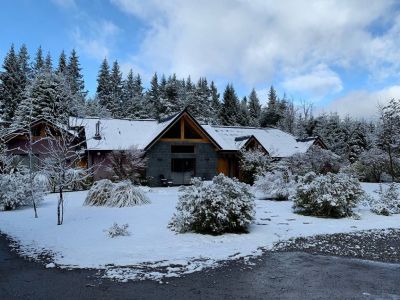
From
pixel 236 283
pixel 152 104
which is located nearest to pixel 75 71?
pixel 152 104

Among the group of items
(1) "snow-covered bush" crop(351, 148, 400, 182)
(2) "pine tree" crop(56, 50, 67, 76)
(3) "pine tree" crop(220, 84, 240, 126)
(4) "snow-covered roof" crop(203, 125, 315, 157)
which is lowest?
(1) "snow-covered bush" crop(351, 148, 400, 182)

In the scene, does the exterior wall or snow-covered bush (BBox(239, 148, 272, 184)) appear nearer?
snow-covered bush (BBox(239, 148, 272, 184))

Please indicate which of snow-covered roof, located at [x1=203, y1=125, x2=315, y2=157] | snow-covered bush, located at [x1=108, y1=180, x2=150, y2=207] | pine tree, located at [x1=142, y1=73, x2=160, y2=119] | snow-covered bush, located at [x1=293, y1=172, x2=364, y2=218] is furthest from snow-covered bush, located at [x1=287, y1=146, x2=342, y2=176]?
pine tree, located at [x1=142, y1=73, x2=160, y2=119]

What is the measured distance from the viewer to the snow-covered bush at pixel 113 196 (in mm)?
13999

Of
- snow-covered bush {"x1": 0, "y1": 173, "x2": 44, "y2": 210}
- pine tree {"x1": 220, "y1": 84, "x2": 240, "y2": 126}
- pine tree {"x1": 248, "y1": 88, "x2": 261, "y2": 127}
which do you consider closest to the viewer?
snow-covered bush {"x1": 0, "y1": 173, "x2": 44, "y2": 210}

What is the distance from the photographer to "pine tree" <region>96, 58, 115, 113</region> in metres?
53.3

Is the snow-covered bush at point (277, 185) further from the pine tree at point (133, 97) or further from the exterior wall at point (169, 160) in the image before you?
the pine tree at point (133, 97)

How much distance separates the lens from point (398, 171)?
1064 inches

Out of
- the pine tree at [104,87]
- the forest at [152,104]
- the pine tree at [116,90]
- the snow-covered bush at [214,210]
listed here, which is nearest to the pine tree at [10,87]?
the forest at [152,104]

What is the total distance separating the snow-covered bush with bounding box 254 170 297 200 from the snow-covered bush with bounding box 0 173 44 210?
32.3ft

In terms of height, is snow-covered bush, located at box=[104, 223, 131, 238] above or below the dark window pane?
below

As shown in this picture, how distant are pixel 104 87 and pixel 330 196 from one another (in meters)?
49.8

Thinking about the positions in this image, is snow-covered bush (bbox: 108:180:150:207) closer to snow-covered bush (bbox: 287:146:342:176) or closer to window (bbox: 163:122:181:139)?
snow-covered bush (bbox: 287:146:342:176)

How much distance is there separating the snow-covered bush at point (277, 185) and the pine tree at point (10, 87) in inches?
1468
